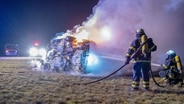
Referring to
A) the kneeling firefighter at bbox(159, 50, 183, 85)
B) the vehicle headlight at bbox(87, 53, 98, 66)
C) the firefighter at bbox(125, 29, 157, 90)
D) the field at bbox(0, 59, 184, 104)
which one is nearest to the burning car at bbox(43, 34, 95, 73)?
the vehicle headlight at bbox(87, 53, 98, 66)

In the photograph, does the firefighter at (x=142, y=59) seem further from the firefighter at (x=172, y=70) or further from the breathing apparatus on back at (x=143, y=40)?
the firefighter at (x=172, y=70)

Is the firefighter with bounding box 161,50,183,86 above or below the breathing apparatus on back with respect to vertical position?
below

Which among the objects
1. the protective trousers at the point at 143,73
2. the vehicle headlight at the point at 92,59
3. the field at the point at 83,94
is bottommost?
the field at the point at 83,94

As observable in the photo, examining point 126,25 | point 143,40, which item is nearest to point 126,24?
point 126,25

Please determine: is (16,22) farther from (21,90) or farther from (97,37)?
(21,90)

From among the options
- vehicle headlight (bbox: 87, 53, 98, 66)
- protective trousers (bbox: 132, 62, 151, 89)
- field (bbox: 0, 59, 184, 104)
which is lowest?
field (bbox: 0, 59, 184, 104)

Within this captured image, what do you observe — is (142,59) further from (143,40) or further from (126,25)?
(126,25)

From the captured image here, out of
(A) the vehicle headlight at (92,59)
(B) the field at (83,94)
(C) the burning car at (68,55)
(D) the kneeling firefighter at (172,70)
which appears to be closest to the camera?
(B) the field at (83,94)

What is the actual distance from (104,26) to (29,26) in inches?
1921

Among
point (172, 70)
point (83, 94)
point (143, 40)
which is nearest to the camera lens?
point (83, 94)

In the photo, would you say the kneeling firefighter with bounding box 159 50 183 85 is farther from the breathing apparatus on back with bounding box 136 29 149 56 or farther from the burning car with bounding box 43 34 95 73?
the burning car with bounding box 43 34 95 73

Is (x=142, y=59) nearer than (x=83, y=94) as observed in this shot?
No

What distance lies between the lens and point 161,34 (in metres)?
22.1

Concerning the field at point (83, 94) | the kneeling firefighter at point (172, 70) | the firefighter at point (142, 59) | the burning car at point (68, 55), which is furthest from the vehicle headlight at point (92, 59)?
the firefighter at point (142, 59)
